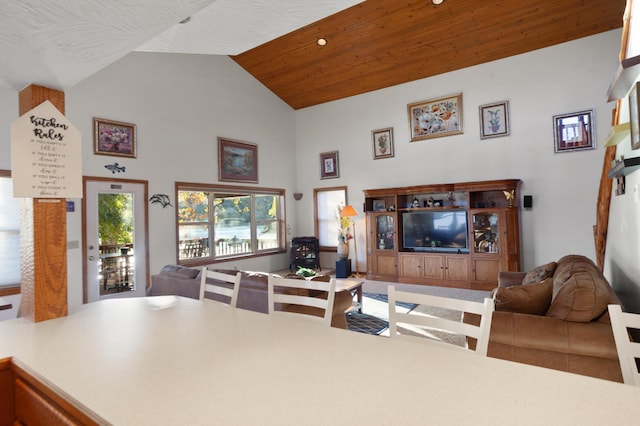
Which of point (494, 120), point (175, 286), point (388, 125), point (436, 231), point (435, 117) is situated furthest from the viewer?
point (388, 125)

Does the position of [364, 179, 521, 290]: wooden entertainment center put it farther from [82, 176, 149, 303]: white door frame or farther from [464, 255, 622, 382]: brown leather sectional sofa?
[82, 176, 149, 303]: white door frame

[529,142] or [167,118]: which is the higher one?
[167,118]

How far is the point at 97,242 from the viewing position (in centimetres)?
535

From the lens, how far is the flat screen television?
6.54 metres

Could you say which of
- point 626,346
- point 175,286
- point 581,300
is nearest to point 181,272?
point 175,286

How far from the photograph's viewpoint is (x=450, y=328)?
153cm

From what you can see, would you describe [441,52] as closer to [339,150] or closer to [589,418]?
[339,150]

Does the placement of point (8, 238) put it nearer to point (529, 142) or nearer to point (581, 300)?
point (581, 300)

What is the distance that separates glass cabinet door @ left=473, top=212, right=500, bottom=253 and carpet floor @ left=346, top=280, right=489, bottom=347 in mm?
760

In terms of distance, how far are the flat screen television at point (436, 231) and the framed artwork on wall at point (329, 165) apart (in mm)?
2022

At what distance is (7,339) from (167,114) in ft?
18.0

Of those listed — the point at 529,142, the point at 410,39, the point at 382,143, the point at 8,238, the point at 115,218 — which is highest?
the point at 410,39

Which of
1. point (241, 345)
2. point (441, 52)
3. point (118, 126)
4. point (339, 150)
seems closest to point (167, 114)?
point (118, 126)

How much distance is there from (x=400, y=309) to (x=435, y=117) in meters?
4.03
